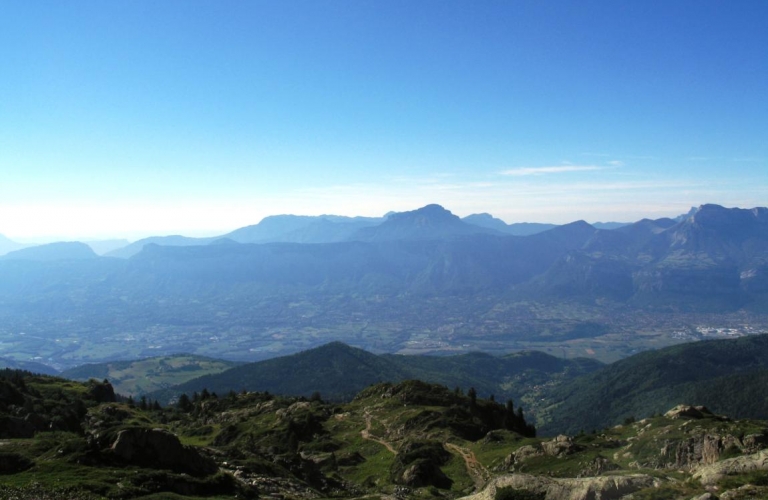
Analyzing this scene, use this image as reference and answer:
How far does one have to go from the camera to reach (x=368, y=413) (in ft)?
359

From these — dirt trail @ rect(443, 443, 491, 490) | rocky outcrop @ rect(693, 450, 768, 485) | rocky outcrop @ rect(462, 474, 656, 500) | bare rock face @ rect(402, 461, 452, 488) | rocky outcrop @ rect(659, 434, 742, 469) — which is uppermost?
rocky outcrop @ rect(693, 450, 768, 485)

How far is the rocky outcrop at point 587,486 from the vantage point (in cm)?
3206

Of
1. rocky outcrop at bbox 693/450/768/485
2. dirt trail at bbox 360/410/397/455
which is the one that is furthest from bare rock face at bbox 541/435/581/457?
rocky outcrop at bbox 693/450/768/485

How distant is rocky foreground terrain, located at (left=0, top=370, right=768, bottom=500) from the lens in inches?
1329

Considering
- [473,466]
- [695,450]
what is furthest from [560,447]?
[695,450]

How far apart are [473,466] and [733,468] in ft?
130

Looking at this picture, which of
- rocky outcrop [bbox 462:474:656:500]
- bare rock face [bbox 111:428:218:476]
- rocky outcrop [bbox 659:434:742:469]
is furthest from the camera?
rocky outcrop [bbox 659:434:742:469]

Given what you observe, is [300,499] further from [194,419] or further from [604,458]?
[194,419]

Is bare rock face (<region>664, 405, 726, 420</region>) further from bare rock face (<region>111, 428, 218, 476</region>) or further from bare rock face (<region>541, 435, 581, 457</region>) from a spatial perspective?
bare rock face (<region>111, 428, 218, 476</region>)

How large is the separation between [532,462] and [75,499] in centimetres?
5071

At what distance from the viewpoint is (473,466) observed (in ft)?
224

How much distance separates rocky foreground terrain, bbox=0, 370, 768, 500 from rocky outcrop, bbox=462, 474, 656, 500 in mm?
101

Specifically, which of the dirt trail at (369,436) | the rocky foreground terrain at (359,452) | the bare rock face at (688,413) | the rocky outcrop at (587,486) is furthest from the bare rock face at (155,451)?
the bare rock face at (688,413)

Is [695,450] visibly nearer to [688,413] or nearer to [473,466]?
[688,413]
